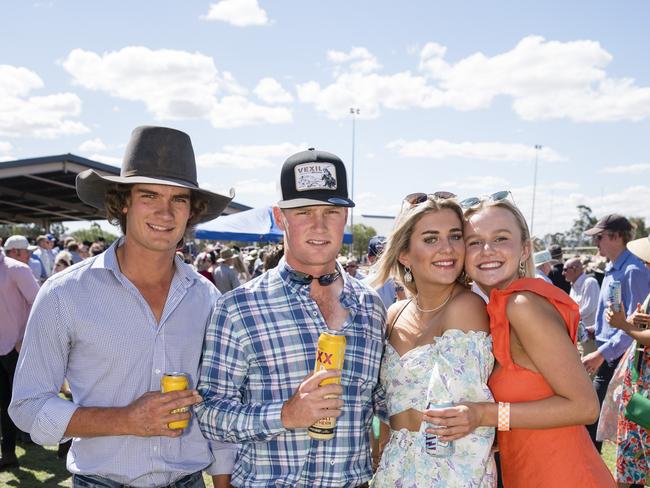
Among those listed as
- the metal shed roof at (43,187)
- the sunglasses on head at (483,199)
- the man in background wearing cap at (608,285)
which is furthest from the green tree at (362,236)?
the sunglasses on head at (483,199)

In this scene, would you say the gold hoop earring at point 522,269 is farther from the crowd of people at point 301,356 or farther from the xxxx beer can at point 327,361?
the xxxx beer can at point 327,361

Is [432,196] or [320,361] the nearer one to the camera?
[320,361]

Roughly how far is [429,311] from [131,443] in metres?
1.47

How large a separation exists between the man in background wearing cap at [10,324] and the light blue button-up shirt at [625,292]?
6.03 meters

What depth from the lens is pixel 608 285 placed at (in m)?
5.24

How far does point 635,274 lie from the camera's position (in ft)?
18.4

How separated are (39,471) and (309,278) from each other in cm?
498

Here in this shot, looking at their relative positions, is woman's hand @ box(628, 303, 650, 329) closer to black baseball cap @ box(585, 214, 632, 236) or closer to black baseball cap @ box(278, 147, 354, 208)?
black baseball cap @ box(585, 214, 632, 236)

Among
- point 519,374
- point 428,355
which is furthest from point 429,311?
point 519,374

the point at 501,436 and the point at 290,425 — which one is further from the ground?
the point at 290,425

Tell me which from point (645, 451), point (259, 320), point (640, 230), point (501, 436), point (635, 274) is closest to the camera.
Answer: point (259, 320)

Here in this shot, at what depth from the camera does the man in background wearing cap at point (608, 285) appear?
541cm

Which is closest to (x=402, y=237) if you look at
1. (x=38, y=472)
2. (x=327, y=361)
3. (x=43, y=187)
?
(x=327, y=361)

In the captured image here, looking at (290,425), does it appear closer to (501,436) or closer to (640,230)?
(501,436)
